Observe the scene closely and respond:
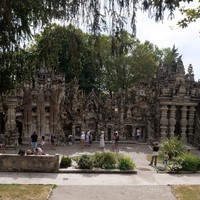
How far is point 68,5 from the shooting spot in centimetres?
771

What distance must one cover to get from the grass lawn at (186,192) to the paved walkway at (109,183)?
26cm

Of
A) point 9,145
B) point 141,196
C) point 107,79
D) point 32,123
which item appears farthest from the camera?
point 107,79

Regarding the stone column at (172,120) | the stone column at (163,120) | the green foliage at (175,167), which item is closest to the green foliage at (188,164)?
the green foliage at (175,167)

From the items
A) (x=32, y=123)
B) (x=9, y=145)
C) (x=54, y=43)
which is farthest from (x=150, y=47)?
(x=54, y=43)

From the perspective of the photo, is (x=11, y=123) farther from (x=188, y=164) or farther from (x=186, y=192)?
(x=186, y=192)

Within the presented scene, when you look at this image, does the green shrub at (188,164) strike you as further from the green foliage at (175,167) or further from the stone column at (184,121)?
the stone column at (184,121)

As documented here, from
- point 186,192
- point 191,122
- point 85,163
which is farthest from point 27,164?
point 191,122

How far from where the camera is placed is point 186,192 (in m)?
15.5

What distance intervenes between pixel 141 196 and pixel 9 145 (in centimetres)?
1310

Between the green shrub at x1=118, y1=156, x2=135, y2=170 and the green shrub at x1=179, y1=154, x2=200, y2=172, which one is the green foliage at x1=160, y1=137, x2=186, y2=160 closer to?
the green shrub at x1=179, y1=154, x2=200, y2=172

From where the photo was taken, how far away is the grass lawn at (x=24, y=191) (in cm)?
1425

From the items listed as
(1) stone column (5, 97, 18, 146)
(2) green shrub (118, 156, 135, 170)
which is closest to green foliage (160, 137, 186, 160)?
(2) green shrub (118, 156, 135, 170)

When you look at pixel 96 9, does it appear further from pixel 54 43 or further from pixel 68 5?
pixel 54 43

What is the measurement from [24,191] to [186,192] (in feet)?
21.6
